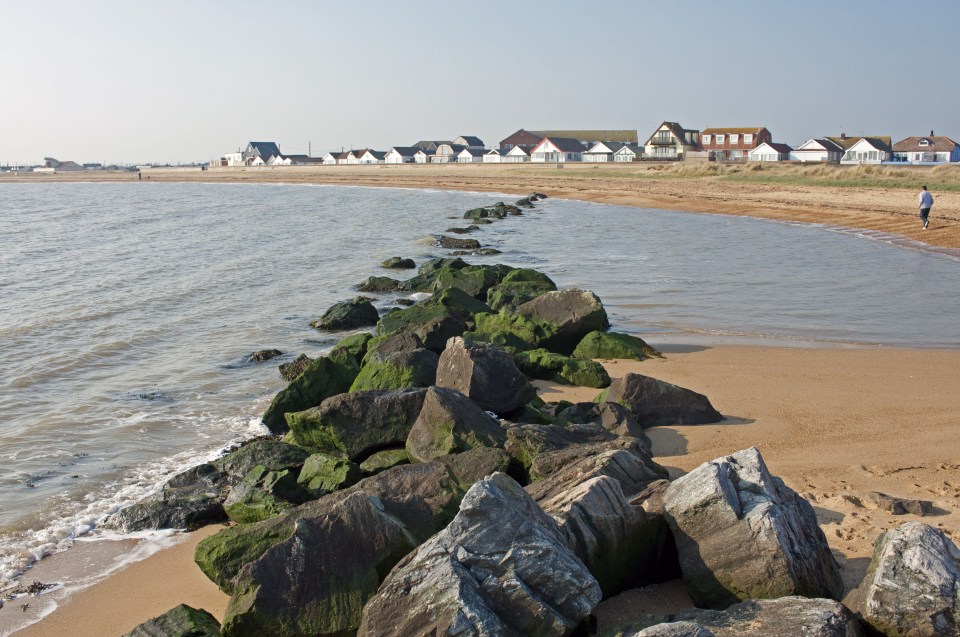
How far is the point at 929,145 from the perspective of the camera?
100250 millimetres

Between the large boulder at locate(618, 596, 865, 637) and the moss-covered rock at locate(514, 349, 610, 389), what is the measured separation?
22.1 feet

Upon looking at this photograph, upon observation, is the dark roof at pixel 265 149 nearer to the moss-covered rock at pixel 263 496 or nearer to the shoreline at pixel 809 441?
the shoreline at pixel 809 441

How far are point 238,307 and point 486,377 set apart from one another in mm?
11854

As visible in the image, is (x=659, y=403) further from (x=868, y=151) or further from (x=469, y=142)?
(x=469, y=142)

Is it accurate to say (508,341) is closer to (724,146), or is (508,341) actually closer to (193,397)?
(193,397)

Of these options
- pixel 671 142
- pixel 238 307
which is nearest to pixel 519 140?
pixel 671 142

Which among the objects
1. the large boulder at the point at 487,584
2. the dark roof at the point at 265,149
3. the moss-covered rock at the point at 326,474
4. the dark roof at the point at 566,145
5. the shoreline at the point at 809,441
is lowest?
the shoreline at the point at 809,441

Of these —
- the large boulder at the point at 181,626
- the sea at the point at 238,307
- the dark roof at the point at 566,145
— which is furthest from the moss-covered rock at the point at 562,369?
the dark roof at the point at 566,145

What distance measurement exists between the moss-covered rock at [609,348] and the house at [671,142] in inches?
3632

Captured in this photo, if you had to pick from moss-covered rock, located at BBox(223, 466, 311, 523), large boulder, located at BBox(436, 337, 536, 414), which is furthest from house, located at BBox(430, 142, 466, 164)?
moss-covered rock, located at BBox(223, 466, 311, 523)

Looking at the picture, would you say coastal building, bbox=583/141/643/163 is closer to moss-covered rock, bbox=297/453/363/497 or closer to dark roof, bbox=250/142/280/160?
dark roof, bbox=250/142/280/160

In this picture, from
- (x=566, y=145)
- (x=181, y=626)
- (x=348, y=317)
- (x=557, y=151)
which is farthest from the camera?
(x=566, y=145)

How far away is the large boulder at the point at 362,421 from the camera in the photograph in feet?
28.1

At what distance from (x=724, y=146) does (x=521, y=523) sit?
346 feet
